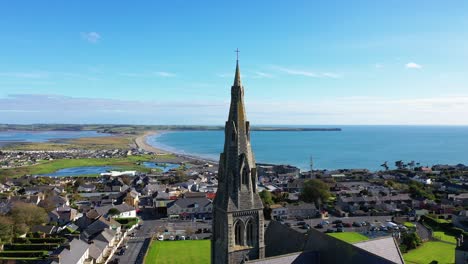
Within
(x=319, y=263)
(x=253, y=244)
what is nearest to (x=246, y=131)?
(x=253, y=244)

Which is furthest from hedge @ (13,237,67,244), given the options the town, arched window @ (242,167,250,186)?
arched window @ (242,167,250,186)

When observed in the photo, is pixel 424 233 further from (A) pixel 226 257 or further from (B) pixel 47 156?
(B) pixel 47 156

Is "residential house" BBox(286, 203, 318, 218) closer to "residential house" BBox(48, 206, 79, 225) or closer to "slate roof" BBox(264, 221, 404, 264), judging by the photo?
"slate roof" BBox(264, 221, 404, 264)

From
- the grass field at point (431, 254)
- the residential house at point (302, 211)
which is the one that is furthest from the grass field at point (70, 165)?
the grass field at point (431, 254)

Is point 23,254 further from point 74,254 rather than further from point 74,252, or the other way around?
point 74,254

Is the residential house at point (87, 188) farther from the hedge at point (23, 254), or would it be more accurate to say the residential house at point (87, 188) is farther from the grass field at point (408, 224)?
the grass field at point (408, 224)

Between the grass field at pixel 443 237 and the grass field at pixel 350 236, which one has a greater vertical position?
the grass field at pixel 443 237

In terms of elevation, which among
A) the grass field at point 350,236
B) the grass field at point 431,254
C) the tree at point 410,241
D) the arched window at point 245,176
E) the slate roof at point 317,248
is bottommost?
the grass field at point 350,236
